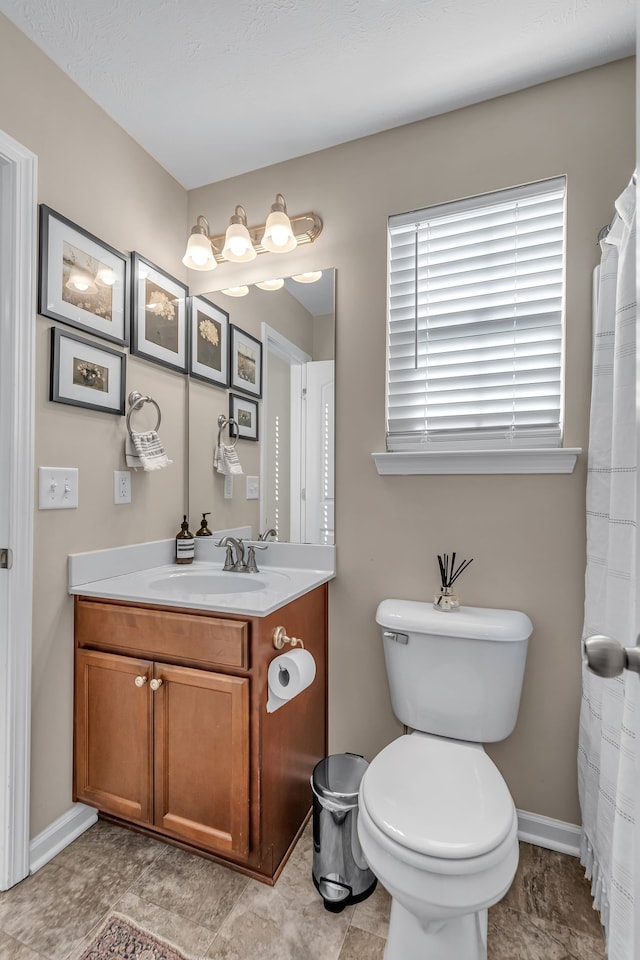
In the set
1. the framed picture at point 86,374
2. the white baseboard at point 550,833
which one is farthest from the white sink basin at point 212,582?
the white baseboard at point 550,833

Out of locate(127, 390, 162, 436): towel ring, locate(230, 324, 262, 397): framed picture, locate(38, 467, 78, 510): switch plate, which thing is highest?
locate(230, 324, 262, 397): framed picture

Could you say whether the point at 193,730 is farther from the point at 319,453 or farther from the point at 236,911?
the point at 319,453

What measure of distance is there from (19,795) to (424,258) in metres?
2.13

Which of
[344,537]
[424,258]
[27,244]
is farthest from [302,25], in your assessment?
[344,537]

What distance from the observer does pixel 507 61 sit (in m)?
1.46

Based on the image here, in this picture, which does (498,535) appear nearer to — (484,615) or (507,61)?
(484,615)

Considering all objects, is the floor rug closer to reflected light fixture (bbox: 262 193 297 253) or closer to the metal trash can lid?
the metal trash can lid

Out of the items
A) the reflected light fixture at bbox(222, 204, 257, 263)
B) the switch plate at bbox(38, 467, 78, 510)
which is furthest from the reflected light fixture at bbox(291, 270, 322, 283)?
the switch plate at bbox(38, 467, 78, 510)

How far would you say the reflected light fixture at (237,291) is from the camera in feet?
6.44

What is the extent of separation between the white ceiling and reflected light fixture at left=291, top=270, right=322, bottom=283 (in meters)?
0.49

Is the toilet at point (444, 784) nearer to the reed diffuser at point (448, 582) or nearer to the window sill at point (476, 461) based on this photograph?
the reed diffuser at point (448, 582)

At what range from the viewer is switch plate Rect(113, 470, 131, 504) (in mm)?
1729

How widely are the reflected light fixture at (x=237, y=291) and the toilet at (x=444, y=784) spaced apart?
4.43 ft

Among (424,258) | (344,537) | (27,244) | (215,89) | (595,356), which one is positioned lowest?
(344,537)
